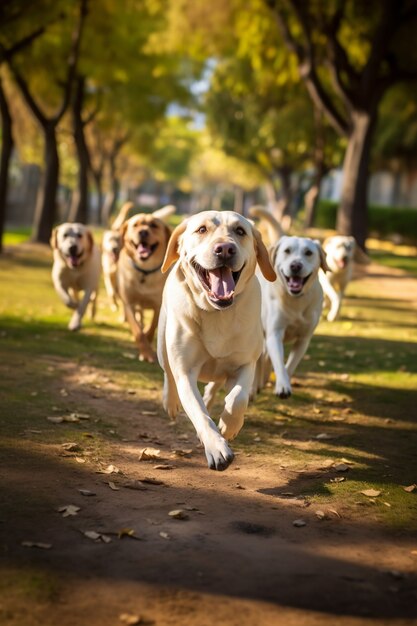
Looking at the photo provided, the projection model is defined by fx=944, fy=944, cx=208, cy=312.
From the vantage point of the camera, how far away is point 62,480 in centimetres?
507

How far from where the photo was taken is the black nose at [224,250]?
5.00m

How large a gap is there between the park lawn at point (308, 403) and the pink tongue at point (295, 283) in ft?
3.27

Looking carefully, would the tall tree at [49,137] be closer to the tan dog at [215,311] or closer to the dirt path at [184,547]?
the dirt path at [184,547]

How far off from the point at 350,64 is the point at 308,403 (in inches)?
653

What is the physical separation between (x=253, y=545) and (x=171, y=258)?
2.11 m

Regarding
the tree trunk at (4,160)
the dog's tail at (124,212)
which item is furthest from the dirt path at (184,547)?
the tree trunk at (4,160)

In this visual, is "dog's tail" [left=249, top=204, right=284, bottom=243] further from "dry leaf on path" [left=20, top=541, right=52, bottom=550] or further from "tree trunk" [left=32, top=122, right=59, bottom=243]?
"tree trunk" [left=32, top=122, right=59, bottom=243]

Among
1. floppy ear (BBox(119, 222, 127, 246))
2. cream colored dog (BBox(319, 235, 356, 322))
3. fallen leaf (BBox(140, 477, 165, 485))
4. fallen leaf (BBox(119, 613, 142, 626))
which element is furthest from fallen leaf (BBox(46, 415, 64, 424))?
cream colored dog (BBox(319, 235, 356, 322))

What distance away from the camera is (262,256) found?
5.57 m

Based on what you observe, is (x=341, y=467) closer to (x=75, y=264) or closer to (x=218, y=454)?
(x=218, y=454)

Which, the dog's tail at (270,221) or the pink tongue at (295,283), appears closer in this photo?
the pink tongue at (295,283)

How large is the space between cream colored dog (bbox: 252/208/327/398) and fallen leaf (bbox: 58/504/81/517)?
2.90 metres

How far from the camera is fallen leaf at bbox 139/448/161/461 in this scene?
5.78 meters

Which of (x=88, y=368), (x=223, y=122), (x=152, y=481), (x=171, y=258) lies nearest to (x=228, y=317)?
(x=171, y=258)
